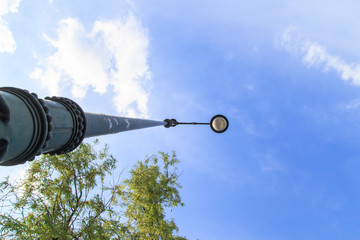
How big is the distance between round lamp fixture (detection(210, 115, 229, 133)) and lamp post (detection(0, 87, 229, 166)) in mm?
5222

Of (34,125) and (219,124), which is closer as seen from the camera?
(34,125)

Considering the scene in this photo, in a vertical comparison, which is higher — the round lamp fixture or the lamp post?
the round lamp fixture

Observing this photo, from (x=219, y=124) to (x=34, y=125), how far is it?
A: 6451 millimetres

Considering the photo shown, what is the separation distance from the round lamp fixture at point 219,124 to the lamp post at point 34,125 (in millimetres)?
5222

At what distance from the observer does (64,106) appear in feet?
9.96

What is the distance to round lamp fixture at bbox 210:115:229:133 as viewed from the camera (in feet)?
25.8

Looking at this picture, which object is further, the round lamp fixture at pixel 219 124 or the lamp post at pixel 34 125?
the round lamp fixture at pixel 219 124

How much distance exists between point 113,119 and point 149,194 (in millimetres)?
9560

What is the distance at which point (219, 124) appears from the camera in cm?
791

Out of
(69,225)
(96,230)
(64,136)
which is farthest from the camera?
(69,225)

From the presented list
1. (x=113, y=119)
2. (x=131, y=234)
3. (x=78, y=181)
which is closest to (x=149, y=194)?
(x=131, y=234)

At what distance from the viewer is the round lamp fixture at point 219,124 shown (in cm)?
785

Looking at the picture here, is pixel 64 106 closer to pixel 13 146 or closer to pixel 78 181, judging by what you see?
pixel 13 146

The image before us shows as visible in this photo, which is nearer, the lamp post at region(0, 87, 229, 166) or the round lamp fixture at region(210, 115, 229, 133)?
the lamp post at region(0, 87, 229, 166)
